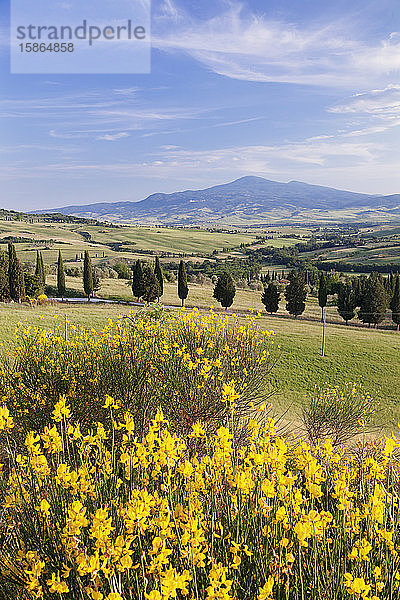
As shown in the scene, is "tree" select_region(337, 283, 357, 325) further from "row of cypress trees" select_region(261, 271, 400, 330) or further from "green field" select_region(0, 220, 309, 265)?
"green field" select_region(0, 220, 309, 265)

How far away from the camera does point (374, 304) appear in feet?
123

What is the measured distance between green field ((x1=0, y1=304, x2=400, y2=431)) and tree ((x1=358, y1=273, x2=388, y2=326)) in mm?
8939

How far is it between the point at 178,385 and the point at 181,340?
4.54 ft

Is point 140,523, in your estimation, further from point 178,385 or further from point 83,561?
point 178,385

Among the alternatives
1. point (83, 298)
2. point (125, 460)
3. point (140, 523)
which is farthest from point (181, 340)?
point (83, 298)

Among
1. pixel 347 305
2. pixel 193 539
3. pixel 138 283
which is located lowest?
pixel 347 305

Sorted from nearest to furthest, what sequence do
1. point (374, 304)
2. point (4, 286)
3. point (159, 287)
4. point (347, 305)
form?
point (4, 286) → point (374, 304) → point (347, 305) → point (159, 287)

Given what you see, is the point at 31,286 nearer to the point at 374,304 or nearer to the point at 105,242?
the point at 374,304

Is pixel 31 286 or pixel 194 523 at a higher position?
pixel 194 523

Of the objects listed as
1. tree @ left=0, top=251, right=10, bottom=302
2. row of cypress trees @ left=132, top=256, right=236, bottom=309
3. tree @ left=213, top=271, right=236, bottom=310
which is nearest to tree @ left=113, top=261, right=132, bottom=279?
row of cypress trees @ left=132, top=256, right=236, bottom=309

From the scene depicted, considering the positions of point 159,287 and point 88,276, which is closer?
point 159,287

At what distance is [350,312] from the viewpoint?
1519 inches

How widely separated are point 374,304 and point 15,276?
29.2 metres

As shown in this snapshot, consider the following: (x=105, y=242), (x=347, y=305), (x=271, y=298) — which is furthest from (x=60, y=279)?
(x=105, y=242)
